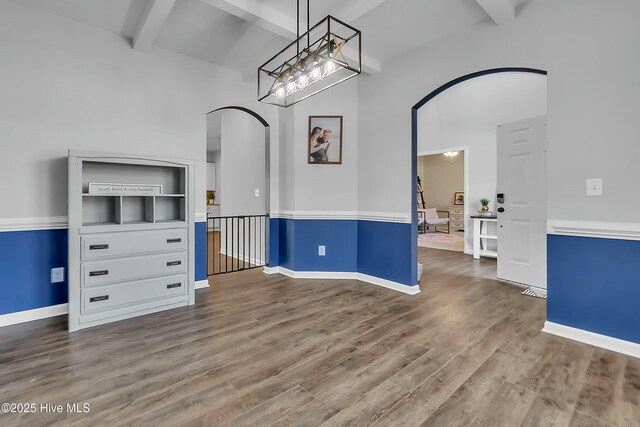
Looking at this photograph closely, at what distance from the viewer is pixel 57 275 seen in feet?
9.14

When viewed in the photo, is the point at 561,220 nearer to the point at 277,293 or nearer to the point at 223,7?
the point at 277,293

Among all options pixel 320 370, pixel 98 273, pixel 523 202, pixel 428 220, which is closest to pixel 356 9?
pixel 320 370

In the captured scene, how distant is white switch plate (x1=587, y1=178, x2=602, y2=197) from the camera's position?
2201 millimetres

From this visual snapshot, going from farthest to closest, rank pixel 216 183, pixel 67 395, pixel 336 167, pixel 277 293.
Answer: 1. pixel 216 183
2. pixel 336 167
3. pixel 277 293
4. pixel 67 395

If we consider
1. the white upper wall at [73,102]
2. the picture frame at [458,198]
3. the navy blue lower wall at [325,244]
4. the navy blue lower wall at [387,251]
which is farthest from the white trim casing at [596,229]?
the picture frame at [458,198]

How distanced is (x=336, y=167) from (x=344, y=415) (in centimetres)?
300

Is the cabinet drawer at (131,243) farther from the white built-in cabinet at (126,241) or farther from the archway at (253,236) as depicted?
the archway at (253,236)

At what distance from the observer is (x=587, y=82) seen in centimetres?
225

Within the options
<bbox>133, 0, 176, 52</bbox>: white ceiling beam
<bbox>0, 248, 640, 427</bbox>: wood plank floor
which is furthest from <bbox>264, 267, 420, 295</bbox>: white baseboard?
<bbox>133, 0, 176, 52</bbox>: white ceiling beam

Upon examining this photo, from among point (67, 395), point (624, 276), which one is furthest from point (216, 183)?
point (624, 276)

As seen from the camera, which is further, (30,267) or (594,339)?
(30,267)

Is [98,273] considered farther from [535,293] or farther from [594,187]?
[535,293]

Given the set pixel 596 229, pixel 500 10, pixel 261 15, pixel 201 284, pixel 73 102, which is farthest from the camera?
pixel 201 284

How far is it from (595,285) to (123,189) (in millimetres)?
3856
